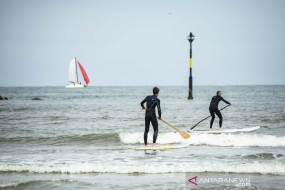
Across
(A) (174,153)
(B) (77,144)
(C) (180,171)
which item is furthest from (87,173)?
(B) (77,144)

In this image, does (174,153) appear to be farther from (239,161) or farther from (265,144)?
(265,144)

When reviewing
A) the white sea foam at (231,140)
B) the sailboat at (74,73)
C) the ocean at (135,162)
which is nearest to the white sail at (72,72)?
the sailboat at (74,73)

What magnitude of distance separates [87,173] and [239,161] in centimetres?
404

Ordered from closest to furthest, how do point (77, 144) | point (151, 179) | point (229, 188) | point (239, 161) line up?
point (229, 188) < point (151, 179) < point (239, 161) < point (77, 144)

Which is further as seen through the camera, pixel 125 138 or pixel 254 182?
pixel 125 138

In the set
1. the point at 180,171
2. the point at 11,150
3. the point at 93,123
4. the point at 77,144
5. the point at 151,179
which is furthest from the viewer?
the point at 93,123

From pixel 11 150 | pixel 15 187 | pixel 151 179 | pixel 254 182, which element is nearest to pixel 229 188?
pixel 254 182

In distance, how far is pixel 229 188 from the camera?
9.12 meters

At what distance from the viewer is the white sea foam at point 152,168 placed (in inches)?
419

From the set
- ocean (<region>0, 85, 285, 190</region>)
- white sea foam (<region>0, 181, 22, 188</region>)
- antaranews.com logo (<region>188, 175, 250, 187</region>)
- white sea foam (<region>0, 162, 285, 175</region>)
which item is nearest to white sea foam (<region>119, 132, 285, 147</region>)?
ocean (<region>0, 85, 285, 190</region>)

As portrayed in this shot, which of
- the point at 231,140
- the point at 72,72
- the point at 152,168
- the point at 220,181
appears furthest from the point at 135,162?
the point at 72,72

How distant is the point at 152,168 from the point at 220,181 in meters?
1.81

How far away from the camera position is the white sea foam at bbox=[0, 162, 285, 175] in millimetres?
10648

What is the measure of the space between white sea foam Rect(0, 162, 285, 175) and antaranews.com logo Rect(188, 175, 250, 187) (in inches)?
26.4
